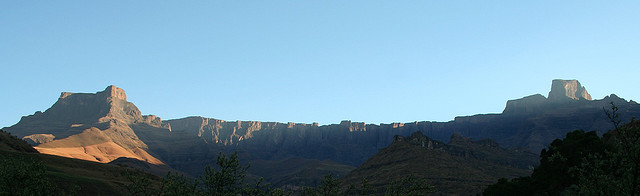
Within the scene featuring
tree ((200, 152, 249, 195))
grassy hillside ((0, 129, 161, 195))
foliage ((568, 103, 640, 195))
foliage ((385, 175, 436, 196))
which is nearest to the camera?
foliage ((568, 103, 640, 195))

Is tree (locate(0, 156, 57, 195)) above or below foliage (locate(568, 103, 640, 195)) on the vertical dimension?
below

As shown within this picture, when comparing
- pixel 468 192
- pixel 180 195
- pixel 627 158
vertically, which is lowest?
pixel 468 192

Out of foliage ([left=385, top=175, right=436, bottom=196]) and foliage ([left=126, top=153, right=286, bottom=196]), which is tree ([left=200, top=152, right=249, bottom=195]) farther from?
foliage ([left=385, top=175, right=436, bottom=196])

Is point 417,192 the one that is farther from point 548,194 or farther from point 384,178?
point 384,178

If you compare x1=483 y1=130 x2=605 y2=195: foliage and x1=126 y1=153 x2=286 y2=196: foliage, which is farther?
x1=483 y1=130 x2=605 y2=195: foliage

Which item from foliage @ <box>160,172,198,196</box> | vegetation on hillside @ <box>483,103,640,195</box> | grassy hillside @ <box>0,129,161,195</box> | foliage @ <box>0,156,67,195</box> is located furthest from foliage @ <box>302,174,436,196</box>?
grassy hillside @ <box>0,129,161,195</box>

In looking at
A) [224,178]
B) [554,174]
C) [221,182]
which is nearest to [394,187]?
[224,178]

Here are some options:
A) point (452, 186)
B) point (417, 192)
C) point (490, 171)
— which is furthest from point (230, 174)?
point (490, 171)

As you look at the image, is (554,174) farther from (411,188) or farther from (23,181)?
(23,181)

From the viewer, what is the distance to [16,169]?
32.7 metres

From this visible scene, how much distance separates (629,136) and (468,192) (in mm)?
116426

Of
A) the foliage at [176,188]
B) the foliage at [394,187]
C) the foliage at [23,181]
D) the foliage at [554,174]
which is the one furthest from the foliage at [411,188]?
the foliage at [554,174]

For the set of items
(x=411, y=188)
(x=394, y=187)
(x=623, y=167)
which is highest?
(x=623, y=167)

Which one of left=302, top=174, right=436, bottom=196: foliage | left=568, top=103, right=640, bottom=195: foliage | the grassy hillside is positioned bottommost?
the grassy hillside
